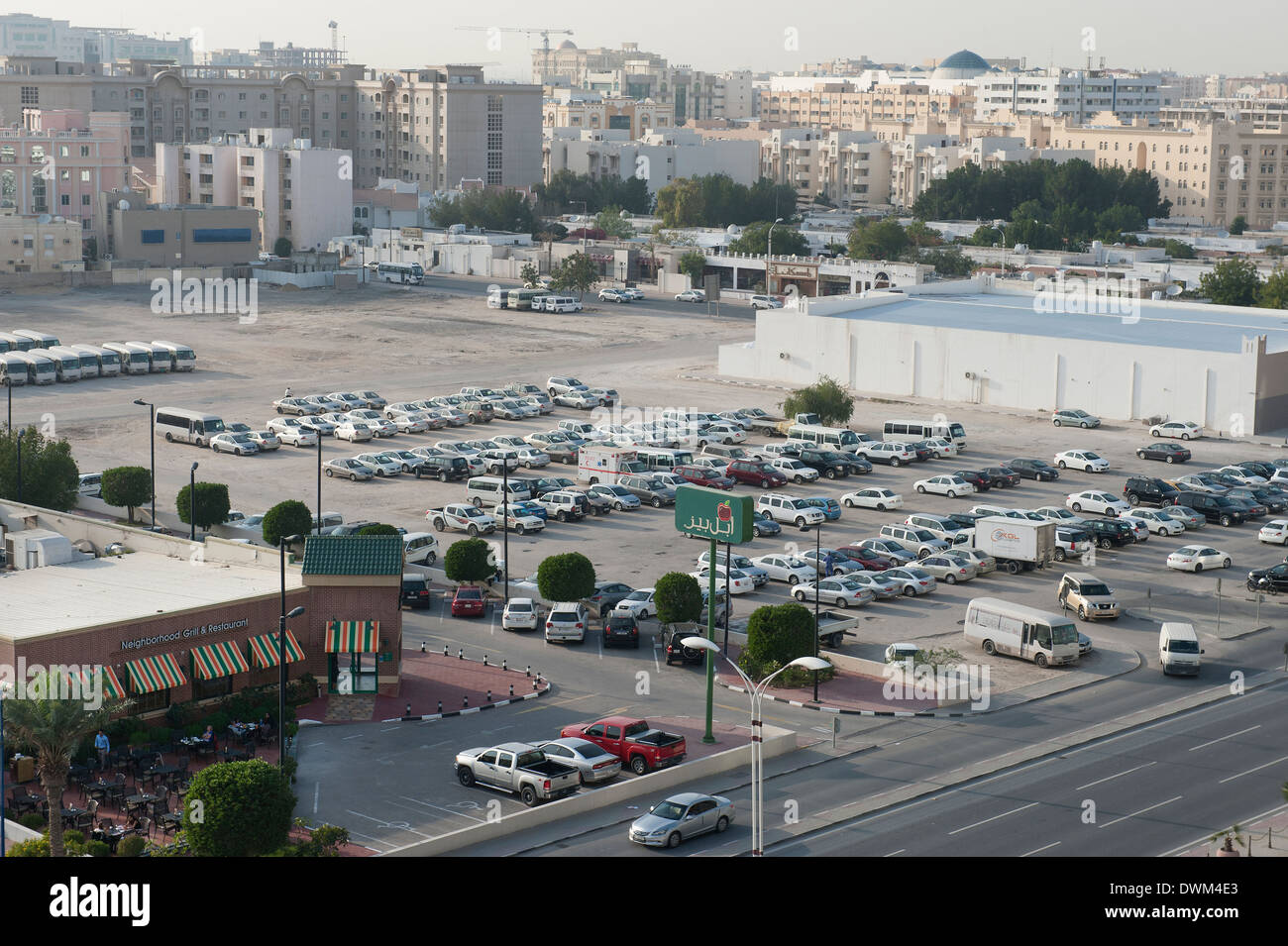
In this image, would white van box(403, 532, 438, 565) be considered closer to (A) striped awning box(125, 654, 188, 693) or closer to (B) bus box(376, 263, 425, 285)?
(A) striped awning box(125, 654, 188, 693)

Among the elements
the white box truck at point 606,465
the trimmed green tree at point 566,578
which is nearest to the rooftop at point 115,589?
the trimmed green tree at point 566,578

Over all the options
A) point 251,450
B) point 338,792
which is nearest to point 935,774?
point 338,792

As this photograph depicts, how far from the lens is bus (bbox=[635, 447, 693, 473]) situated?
61.9 m

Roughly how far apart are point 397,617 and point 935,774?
12533 millimetres

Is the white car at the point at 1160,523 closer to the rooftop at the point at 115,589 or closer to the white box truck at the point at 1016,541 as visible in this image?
the white box truck at the point at 1016,541

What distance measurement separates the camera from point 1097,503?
5662 centimetres

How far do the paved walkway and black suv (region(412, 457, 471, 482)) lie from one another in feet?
70.4

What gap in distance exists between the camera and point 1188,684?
1513 inches

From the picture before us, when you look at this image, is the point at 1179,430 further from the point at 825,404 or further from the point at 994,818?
the point at 994,818

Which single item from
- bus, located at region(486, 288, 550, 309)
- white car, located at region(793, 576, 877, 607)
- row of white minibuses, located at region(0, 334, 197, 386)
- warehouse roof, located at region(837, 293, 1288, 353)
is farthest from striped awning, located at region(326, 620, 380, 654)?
bus, located at region(486, 288, 550, 309)

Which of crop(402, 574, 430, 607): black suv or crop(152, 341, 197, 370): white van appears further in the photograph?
crop(152, 341, 197, 370): white van

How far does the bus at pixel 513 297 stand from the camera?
110625 mm

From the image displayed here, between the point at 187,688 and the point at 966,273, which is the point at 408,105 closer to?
the point at 966,273

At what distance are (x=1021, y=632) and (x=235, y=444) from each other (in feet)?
115
